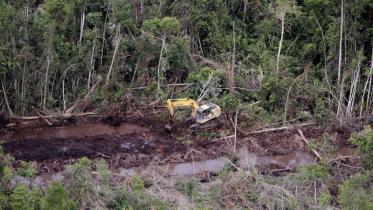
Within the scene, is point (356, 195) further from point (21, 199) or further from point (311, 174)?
point (21, 199)

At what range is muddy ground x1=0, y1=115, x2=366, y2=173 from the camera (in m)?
14.1

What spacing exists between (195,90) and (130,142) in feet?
7.71

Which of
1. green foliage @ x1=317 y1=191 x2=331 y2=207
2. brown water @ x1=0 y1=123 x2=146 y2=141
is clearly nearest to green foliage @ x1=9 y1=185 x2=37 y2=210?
brown water @ x1=0 y1=123 x2=146 y2=141

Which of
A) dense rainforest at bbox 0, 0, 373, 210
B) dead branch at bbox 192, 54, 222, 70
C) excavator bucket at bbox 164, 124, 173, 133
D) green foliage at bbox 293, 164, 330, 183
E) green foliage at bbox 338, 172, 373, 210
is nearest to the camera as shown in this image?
green foliage at bbox 338, 172, 373, 210

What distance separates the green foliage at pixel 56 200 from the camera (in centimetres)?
1088

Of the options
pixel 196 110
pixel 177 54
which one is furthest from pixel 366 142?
pixel 177 54

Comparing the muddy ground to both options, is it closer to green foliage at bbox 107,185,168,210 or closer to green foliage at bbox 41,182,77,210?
green foliage at bbox 107,185,168,210

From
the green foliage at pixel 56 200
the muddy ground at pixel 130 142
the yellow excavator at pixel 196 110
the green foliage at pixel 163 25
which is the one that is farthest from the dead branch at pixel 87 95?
the green foliage at pixel 56 200

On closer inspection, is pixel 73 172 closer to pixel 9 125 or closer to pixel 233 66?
pixel 9 125

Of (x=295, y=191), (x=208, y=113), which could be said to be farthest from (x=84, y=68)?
(x=295, y=191)

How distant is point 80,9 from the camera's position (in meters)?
16.1

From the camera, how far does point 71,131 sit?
1523 centimetres

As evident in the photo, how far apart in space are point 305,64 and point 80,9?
5.74m

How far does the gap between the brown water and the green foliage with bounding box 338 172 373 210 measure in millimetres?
5101
